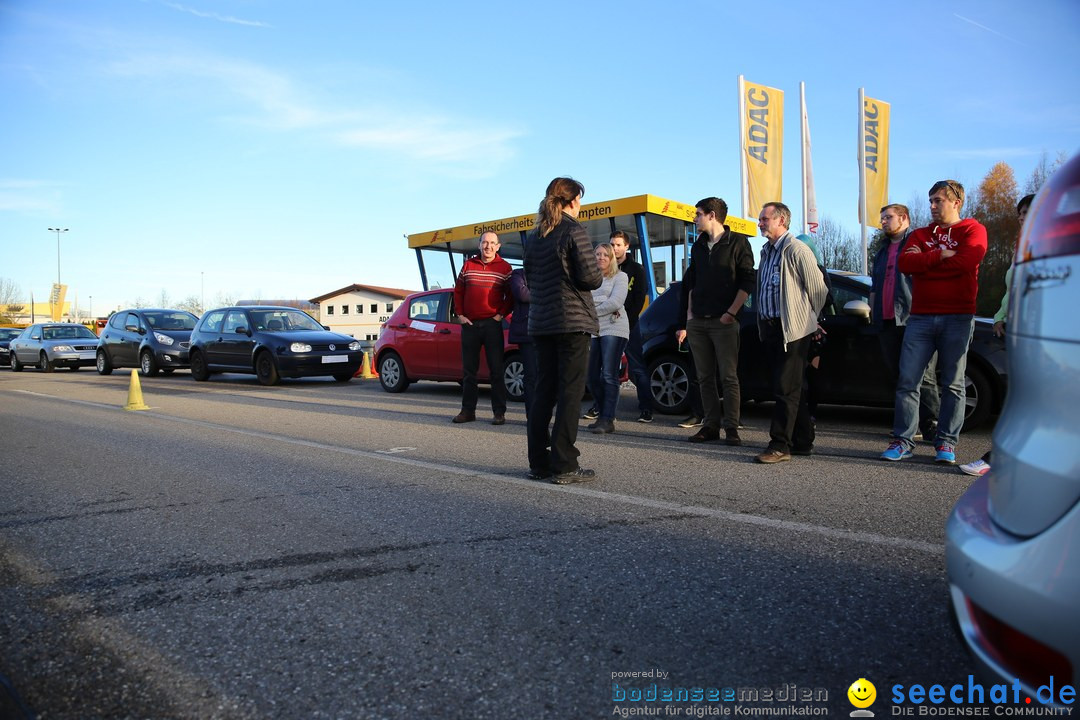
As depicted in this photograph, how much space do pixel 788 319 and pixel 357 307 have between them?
6722 centimetres

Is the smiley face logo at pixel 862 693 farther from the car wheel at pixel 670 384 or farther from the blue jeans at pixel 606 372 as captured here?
the car wheel at pixel 670 384

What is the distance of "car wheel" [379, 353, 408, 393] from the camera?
12.0m

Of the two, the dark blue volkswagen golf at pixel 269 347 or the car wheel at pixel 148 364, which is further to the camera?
the car wheel at pixel 148 364

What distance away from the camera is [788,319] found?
5320 mm

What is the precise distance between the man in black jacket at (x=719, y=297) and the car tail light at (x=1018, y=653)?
472cm

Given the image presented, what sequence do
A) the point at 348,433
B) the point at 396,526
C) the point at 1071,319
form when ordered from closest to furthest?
the point at 1071,319
the point at 396,526
the point at 348,433

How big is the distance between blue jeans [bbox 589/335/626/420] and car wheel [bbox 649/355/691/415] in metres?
0.83

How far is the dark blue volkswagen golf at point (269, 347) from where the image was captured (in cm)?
1409

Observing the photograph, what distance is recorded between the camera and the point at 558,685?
82.6 inches

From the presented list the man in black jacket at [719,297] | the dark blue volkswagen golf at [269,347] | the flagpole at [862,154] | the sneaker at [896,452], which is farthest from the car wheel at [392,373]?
the flagpole at [862,154]

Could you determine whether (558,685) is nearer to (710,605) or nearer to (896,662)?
(710,605)

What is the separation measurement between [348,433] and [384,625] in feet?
16.2

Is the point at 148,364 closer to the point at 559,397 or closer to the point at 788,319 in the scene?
the point at 559,397

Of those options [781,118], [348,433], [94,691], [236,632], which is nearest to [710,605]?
[236,632]
